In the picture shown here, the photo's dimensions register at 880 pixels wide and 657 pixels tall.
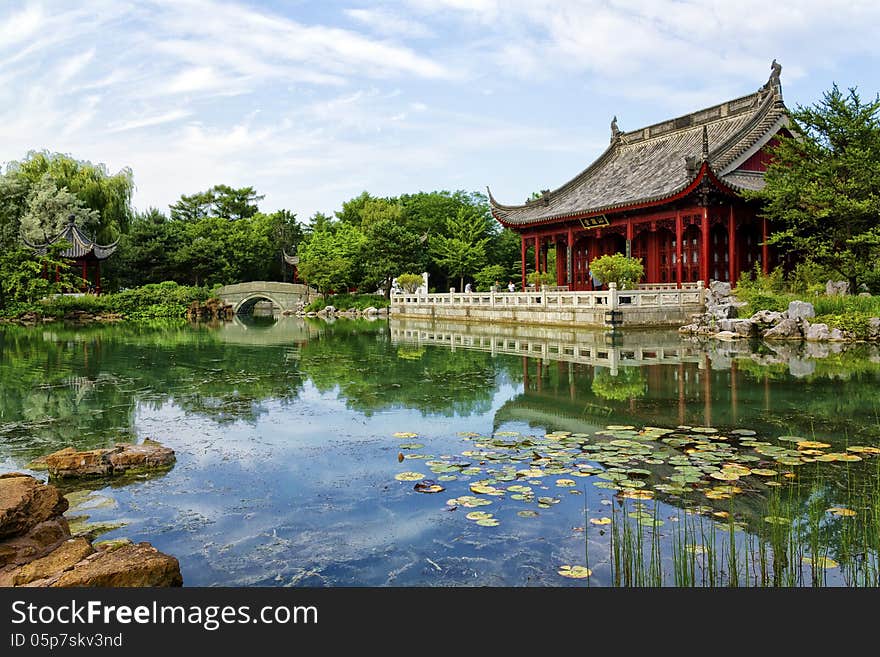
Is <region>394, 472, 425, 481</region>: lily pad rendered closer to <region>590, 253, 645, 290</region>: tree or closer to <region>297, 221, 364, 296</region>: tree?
<region>590, 253, 645, 290</region>: tree

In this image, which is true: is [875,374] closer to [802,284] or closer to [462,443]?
[462,443]

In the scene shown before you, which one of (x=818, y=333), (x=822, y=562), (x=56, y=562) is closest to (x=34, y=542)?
(x=56, y=562)

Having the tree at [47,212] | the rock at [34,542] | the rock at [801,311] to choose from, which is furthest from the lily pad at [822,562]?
the tree at [47,212]

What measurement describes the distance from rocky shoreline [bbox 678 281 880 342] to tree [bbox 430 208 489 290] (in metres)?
18.9

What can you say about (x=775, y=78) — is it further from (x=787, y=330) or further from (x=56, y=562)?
(x=56, y=562)

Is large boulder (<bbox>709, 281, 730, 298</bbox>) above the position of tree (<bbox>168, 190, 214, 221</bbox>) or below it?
below

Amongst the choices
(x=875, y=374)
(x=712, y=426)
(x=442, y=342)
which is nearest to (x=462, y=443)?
(x=712, y=426)

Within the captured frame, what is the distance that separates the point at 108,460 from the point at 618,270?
1699 centimetres

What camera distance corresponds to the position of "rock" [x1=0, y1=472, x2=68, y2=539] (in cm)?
369

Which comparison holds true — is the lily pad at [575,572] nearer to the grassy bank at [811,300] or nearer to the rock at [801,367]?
the rock at [801,367]

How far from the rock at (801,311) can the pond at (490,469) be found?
3.56 m

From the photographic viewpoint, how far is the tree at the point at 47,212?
31.1 metres

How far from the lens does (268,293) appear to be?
125ft

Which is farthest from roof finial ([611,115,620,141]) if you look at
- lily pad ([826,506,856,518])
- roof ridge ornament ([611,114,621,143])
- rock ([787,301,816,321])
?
lily pad ([826,506,856,518])
